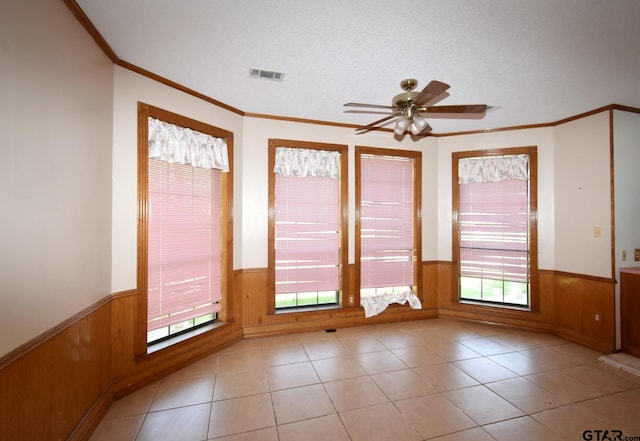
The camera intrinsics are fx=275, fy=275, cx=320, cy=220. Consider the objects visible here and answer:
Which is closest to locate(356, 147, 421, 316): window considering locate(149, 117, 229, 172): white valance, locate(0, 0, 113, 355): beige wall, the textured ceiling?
the textured ceiling

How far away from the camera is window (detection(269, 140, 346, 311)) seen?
3699 millimetres

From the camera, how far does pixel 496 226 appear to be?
13.5 ft

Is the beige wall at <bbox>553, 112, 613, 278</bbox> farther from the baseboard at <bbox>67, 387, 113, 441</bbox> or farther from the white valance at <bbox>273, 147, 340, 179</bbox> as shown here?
the baseboard at <bbox>67, 387, 113, 441</bbox>

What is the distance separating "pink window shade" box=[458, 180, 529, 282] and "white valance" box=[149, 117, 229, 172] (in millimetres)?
3581

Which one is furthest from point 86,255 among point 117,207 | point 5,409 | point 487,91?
point 487,91

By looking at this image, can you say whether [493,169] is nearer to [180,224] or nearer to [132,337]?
[180,224]

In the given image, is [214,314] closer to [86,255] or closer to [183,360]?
[183,360]

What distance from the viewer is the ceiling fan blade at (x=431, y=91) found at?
1.84m

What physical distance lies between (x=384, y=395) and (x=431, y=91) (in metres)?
2.49

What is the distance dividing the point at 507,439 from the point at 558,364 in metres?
1.63

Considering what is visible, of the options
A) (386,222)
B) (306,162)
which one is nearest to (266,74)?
(306,162)

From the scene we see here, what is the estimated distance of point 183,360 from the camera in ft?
9.29

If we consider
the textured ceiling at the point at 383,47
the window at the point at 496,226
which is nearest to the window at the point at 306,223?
the textured ceiling at the point at 383,47

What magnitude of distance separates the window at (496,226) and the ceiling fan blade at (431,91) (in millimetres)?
2514
